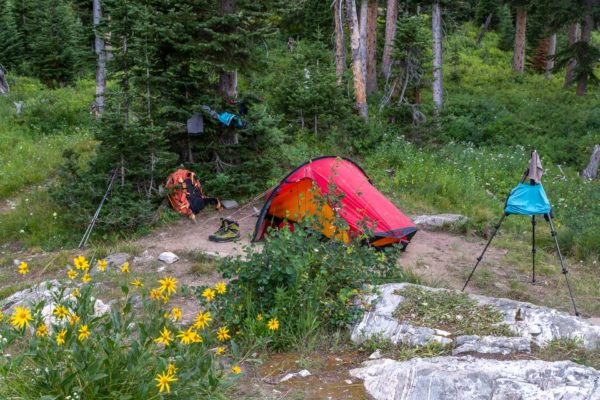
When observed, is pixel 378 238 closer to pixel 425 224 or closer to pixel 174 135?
pixel 425 224

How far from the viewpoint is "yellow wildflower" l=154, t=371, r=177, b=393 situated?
2.99 meters

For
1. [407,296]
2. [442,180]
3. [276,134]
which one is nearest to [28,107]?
[276,134]

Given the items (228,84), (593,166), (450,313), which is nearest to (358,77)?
(228,84)

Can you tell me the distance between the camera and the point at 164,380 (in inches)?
118

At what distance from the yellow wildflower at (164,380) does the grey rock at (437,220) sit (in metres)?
8.00

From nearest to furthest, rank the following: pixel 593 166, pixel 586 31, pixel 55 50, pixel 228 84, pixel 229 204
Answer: pixel 229 204
pixel 228 84
pixel 593 166
pixel 586 31
pixel 55 50

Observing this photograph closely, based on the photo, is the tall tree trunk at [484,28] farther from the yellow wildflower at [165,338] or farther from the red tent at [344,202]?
the yellow wildflower at [165,338]

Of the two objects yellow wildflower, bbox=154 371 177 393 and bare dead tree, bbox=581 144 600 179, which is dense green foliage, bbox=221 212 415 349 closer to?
yellow wildflower, bbox=154 371 177 393

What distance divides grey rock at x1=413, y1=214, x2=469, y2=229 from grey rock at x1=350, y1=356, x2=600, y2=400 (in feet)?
21.1

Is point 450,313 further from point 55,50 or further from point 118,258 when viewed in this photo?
point 55,50

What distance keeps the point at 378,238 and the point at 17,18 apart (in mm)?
25516

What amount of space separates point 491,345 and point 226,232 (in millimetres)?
5786

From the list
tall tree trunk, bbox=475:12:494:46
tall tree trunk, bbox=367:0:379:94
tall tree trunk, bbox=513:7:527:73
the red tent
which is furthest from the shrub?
tall tree trunk, bbox=475:12:494:46

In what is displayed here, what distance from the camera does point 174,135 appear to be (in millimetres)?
11211
